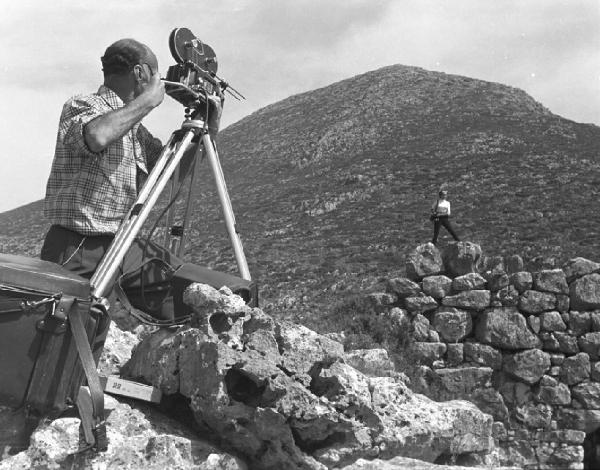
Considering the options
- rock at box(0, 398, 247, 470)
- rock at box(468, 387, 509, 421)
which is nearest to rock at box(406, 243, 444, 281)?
rock at box(468, 387, 509, 421)

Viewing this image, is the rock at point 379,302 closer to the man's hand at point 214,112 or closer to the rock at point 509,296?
the rock at point 509,296

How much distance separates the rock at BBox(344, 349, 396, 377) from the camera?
3896 mm

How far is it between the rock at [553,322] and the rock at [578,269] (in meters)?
0.64

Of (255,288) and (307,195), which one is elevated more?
(307,195)

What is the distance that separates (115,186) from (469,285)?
8.72 metres

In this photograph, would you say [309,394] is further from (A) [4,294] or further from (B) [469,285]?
(B) [469,285]

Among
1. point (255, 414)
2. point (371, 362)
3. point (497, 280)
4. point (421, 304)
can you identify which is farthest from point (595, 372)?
point (255, 414)

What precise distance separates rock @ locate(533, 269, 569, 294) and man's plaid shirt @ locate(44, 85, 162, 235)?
8943 millimetres

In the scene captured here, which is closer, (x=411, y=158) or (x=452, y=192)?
(x=452, y=192)

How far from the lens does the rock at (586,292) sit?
10.4m

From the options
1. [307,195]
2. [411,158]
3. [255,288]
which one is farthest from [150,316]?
[411,158]

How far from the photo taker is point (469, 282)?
1073 cm

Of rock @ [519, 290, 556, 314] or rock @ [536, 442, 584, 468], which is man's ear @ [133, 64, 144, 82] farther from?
rock @ [536, 442, 584, 468]

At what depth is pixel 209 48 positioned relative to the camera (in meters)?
3.46
